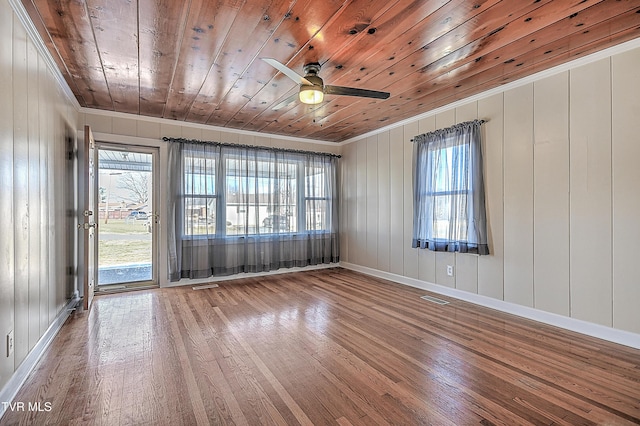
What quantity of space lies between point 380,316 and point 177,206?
3310 mm

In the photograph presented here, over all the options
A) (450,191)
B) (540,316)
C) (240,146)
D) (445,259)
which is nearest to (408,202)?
(450,191)

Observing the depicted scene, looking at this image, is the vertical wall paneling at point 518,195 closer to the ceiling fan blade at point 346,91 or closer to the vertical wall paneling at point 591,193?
the vertical wall paneling at point 591,193

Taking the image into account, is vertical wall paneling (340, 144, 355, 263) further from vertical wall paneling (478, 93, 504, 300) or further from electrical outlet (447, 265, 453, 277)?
vertical wall paneling (478, 93, 504, 300)

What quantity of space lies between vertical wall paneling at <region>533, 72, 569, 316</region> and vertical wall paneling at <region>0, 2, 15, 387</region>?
4.36 metres

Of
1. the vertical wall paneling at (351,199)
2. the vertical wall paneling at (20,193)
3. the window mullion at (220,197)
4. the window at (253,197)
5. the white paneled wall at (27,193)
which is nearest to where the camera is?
the white paneled wall at (27,193)

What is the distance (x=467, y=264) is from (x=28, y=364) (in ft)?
14.1

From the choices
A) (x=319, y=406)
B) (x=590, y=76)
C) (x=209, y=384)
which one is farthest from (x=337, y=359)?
(x=590, y=76)

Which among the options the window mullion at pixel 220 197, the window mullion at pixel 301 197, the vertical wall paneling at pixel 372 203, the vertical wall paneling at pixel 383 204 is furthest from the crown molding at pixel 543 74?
the window mullion at pixel 220 197

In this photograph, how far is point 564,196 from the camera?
122 inches

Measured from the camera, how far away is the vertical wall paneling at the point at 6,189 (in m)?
1.88

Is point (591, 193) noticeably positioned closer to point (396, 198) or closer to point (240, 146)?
point (396, 198)

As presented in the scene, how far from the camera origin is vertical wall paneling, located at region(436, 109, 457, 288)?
416 centimetres

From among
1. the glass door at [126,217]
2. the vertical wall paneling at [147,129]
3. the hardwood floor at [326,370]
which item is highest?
the vertical wall paneling at [147,129]

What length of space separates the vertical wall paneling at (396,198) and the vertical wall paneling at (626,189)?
252cm
